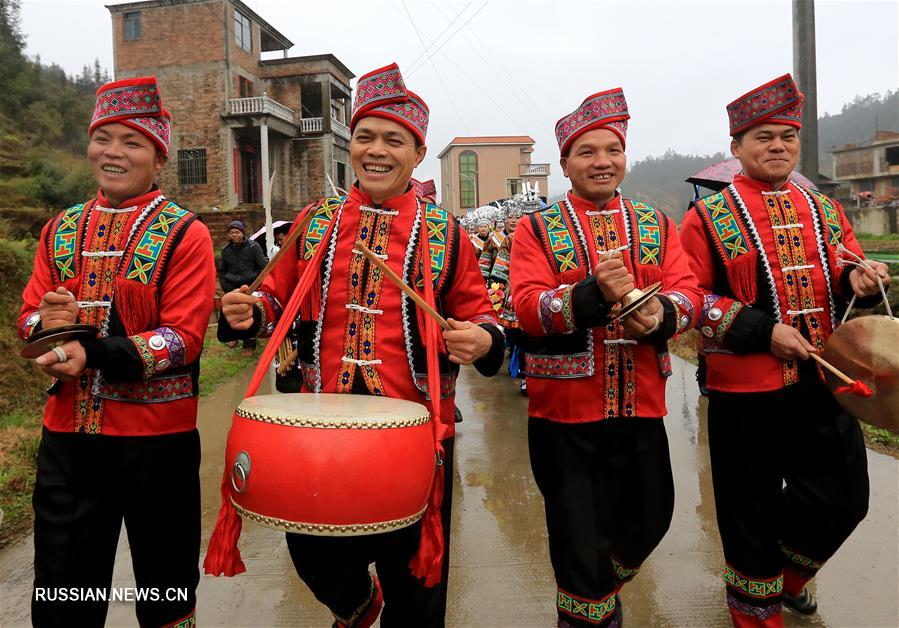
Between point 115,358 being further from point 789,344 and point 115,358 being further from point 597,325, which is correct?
point 789,344

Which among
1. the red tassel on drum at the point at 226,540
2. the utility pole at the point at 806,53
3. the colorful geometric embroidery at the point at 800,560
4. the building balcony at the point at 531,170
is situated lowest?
the colorful geometric embroidery at the point at 800,560

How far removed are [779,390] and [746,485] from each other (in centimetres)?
41

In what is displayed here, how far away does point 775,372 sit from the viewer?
8.39 ft

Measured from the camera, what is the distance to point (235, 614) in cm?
287

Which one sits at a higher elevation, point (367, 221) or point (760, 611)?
point (367, 221)

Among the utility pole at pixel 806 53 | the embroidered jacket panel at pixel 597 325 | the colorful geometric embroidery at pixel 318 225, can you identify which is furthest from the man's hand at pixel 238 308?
the utility pole at pixel 806 53

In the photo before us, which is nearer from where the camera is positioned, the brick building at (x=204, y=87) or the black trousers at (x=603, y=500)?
the black trousers at (x=603, y=500)

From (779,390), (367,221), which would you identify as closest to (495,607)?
(779,390)

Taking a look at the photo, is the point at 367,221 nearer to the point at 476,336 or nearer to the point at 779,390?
the point at 476,336

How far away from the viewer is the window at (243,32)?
26.3 metres

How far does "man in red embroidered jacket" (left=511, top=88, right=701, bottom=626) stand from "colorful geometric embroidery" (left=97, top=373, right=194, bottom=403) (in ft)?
4.33

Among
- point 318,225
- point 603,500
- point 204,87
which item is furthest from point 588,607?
point 204,87

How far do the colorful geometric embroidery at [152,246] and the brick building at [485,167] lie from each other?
140 ft

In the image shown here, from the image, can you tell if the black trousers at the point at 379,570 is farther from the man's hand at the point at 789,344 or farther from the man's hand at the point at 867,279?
the man's hand at the point at 867,279
